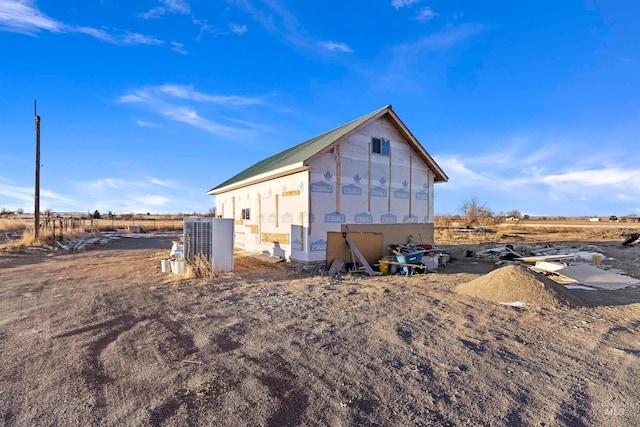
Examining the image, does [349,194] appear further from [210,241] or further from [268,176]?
[210,241]

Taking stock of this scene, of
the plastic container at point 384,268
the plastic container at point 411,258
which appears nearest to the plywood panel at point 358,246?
the plastic container at point 384,268

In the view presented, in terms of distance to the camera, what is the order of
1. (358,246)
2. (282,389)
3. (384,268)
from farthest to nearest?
(358,246), (384,268), (282,389)

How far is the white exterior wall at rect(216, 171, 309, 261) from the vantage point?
12469mm

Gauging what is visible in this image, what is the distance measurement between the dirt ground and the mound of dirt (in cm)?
27

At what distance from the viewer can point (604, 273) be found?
10742 millimetres

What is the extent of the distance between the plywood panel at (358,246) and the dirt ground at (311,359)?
13.4ft

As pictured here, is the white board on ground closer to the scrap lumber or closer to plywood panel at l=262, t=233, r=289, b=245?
the scrap lumber

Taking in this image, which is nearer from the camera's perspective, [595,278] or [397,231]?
[595,278]

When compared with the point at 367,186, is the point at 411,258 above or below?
below

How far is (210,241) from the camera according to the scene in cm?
1102

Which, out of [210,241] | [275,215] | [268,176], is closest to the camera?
[210,241]

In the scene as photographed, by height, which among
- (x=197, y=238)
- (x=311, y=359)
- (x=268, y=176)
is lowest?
(x=311, y=359)

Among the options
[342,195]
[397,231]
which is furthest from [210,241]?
[397,231]

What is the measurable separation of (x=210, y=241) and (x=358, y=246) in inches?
224
